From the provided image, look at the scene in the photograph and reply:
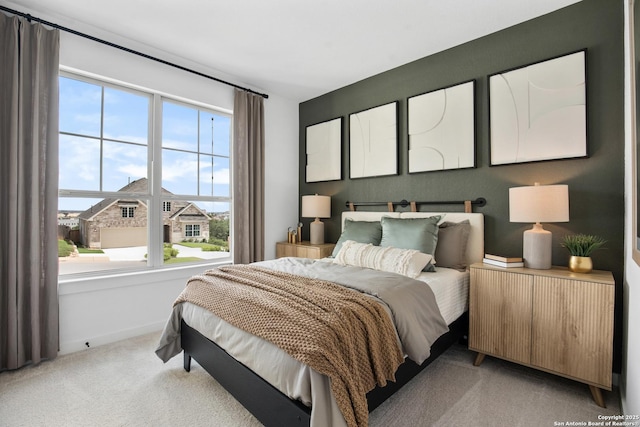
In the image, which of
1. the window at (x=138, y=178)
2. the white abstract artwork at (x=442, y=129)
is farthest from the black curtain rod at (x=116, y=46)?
the white abstract artwork at (x=442, y=129)

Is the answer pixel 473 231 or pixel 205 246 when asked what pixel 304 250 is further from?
pixel 473 231

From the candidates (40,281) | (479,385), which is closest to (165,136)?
(40,281)

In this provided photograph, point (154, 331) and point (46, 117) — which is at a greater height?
point (46, 117)

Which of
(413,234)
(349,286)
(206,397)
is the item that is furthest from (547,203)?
(206,397)

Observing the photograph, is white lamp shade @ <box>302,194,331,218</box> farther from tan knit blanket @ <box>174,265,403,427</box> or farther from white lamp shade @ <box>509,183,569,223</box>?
white lamp shade @ <box>509,183,569,223</box>

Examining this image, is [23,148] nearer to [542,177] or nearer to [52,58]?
[52,58]

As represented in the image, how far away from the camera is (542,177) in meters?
2.48

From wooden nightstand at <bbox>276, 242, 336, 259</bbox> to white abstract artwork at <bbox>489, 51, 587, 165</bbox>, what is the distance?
2014mm

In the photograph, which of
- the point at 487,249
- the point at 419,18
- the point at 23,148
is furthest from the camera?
the point at 487,249

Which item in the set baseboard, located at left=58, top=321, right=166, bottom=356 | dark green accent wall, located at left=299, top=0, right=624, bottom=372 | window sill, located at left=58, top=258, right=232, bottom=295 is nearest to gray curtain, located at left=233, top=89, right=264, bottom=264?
window sill, located at left=58, top=258, right=232, bottom=295

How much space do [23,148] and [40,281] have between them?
105 centimetres

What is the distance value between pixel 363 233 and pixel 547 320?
1.64m

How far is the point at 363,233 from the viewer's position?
3.17 m

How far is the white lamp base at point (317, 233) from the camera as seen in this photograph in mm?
3973
